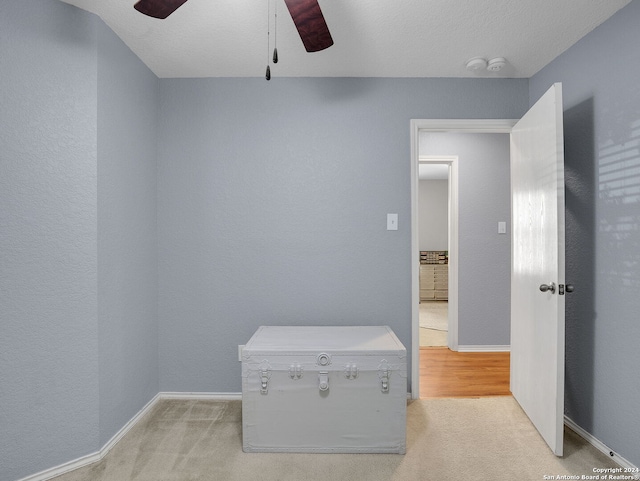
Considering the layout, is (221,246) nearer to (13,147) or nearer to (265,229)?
(265,229)

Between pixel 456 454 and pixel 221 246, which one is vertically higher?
pixel 221 246

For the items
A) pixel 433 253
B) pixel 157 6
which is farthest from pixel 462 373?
pixel 433 253

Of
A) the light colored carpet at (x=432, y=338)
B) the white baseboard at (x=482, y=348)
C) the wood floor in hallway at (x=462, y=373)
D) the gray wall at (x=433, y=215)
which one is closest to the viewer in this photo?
the wood floor in hallway at (x=462, y=373)

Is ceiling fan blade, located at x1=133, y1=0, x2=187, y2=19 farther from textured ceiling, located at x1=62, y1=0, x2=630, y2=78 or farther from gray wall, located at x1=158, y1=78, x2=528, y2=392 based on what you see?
gray wall, located at x1=158, y1=78, x2=528, y2=392

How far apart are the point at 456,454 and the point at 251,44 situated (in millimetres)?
2573

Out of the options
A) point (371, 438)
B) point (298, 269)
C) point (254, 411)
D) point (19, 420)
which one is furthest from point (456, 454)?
point (19, 420)

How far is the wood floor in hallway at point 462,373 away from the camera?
277 cm

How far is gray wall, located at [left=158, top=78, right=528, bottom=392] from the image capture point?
8.53 feet

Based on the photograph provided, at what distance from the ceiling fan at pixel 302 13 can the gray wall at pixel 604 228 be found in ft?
4.91

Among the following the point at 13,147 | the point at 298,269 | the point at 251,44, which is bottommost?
the point at 298,269

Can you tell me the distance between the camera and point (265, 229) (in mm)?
2605

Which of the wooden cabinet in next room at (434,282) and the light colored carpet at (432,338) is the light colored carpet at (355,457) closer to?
the light colored carpet at (432,338)

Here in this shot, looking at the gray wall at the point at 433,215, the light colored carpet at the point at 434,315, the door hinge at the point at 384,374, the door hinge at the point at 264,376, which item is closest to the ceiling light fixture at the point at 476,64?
the door hinge at the point at 384,374

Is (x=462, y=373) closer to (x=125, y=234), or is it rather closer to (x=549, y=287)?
(x=549, y=287)
